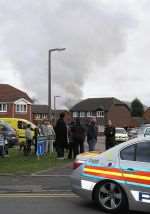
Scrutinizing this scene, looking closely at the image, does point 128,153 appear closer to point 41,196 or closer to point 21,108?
point 41,196

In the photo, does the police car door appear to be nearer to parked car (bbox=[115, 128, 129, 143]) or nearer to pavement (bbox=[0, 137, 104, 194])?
pavement (bbox=[0, 137, 104, 194])

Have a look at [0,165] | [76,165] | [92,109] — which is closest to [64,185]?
[76,165]

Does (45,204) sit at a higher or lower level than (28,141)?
lower

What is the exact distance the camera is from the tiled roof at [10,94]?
88250mm

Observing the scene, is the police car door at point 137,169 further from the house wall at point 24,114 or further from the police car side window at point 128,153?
the house wall at point 24,114

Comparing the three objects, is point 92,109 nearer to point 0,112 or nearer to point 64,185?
point 0,112

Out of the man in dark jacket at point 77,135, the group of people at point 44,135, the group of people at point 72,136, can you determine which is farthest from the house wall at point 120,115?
the man in dark jacket at point 77,135

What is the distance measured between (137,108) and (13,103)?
46.6m

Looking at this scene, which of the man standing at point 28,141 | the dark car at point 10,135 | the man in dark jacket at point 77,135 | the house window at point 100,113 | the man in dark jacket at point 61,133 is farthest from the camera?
the house window at point 100,113

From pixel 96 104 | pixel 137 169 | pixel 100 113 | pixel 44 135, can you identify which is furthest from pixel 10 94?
pixel 137 169

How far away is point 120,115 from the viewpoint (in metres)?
110

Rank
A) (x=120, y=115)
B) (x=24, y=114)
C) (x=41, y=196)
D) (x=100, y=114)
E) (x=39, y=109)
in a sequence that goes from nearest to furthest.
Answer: (x=41, y=196)
(x=24, y=114)
(x=120, y=115)
(x=100, y=114)
(x=39, y=109)

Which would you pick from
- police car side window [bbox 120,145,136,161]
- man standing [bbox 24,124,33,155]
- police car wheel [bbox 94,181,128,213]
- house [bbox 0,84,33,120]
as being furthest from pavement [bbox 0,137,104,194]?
house [bbox 0,84,33,120]

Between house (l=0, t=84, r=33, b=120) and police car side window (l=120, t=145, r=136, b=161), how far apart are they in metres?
78.6
